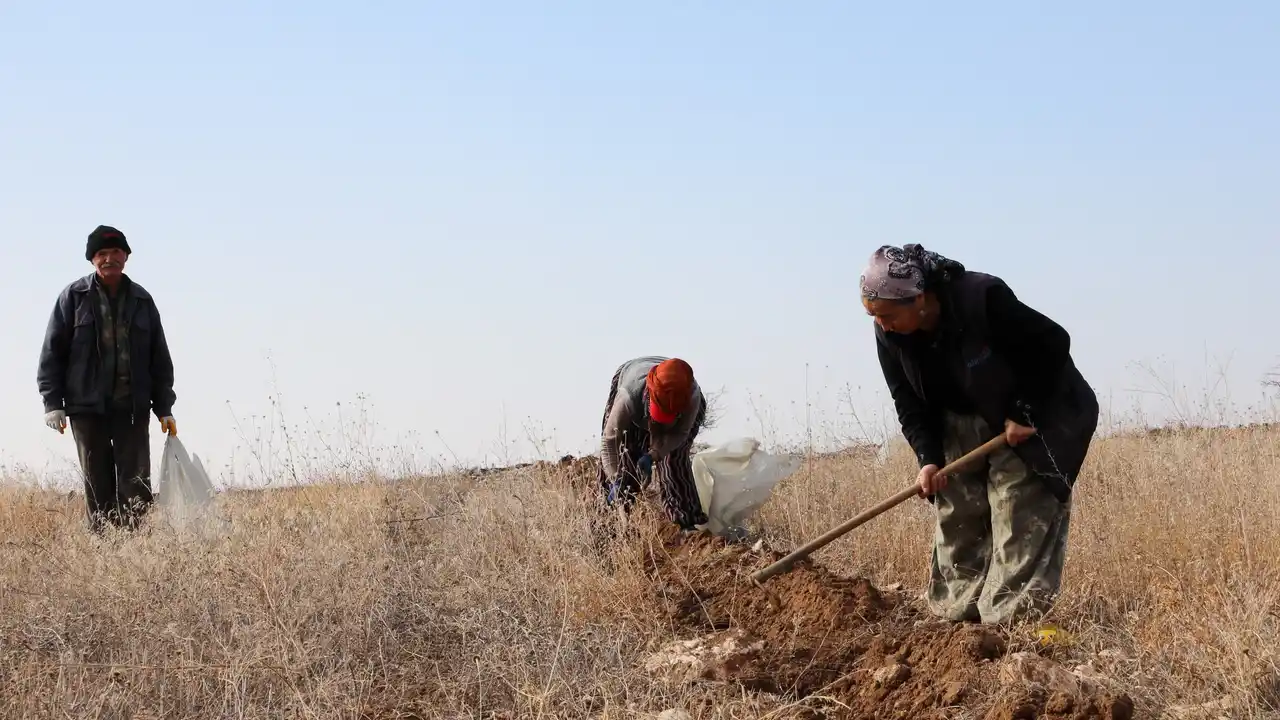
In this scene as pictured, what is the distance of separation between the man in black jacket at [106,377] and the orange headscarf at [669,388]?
3.04m

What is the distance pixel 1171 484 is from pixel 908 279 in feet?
9.14

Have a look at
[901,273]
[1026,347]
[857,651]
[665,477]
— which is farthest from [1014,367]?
[665,477]

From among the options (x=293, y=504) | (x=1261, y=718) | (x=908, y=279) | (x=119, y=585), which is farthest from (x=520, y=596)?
(x=293, y=504)

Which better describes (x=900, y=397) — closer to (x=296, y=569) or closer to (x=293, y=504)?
(x=296, y=569)

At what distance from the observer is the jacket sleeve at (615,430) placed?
6480 mm

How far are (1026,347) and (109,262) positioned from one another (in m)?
5.20

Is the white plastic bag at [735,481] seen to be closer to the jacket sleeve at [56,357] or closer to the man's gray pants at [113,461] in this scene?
the man's gray pants at [113,461]

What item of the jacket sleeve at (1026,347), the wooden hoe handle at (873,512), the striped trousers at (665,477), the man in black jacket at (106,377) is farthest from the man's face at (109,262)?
the jacket sleeve at (1026,347)

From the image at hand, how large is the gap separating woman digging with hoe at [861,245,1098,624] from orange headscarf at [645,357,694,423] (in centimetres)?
158

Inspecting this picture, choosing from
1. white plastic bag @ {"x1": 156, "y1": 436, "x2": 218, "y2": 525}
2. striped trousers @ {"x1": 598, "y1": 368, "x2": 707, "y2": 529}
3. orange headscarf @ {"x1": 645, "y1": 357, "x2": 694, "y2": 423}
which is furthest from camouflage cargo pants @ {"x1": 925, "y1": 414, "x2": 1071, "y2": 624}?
white plastic bag @ {"x1": 156, "y1": 436, "x2": 218, "y2": 525}

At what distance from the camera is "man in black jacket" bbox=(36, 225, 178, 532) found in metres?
7.29

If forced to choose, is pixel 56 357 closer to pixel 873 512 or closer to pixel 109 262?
pixel 109 262

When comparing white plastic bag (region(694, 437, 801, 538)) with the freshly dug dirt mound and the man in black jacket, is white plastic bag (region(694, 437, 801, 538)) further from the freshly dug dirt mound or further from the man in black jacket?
the man in black jacket

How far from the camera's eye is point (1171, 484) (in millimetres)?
6258
